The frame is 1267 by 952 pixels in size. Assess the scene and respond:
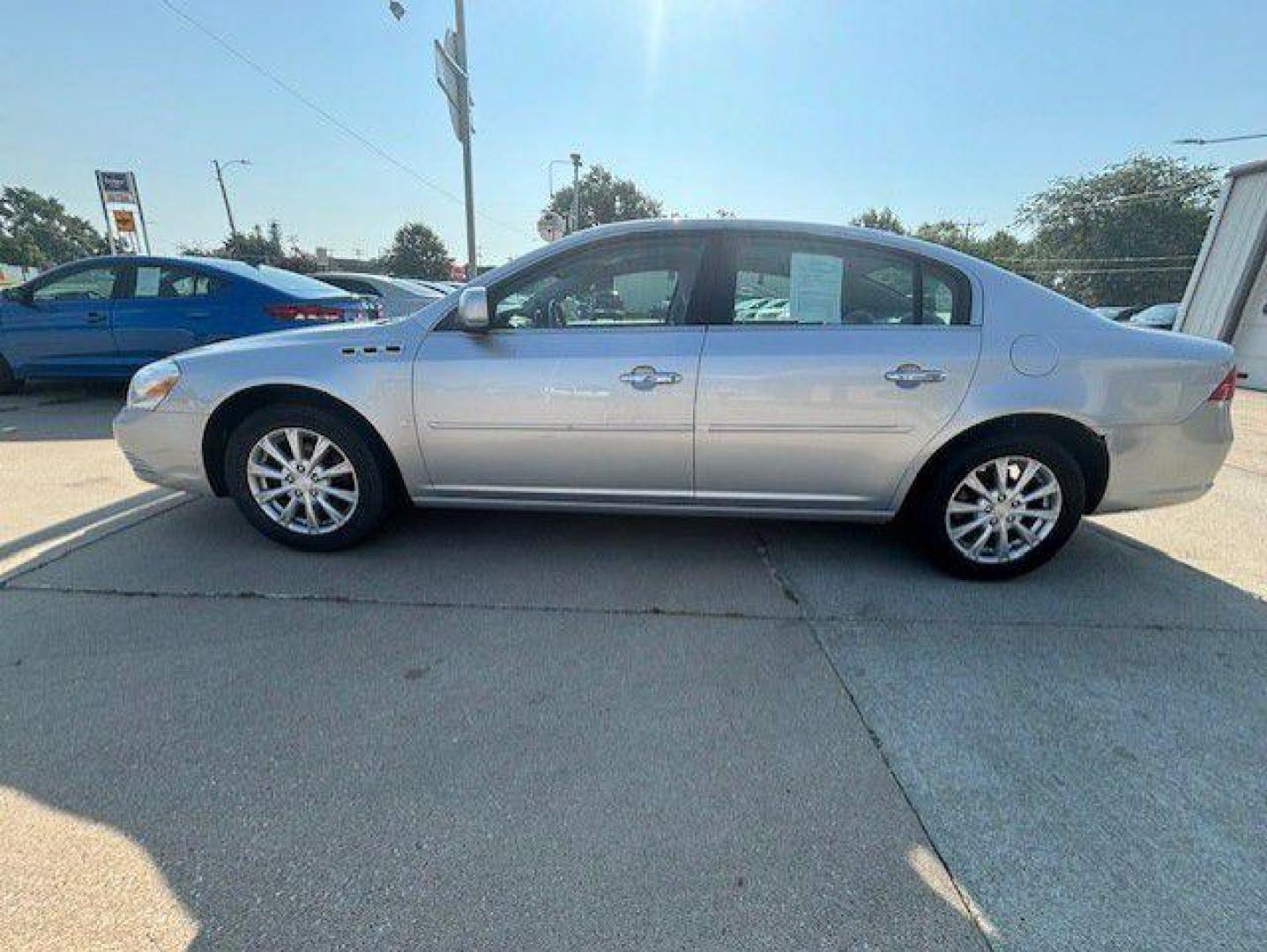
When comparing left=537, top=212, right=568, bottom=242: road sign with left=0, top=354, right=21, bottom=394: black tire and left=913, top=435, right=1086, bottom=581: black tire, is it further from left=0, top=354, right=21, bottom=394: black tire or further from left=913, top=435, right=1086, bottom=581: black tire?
left=913, top=435, right=1086, bottom=581: black tire

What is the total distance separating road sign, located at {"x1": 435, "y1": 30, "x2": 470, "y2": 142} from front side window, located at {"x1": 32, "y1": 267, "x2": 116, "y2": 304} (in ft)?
17.8

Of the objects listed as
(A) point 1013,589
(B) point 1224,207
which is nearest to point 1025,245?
(B) point 1224,207

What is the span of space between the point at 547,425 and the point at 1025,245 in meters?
59.0

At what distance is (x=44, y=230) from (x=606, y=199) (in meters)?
90.3

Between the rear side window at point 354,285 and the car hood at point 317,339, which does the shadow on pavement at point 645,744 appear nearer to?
the car hood at point 317,339

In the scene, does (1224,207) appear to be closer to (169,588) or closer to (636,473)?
(636,473)

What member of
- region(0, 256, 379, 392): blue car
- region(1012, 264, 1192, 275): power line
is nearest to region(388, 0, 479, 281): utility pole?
region(0, 256, 379, 392): blue car

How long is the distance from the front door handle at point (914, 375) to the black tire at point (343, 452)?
A: 2.47m

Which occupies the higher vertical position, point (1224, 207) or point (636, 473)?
point (1224, 207)

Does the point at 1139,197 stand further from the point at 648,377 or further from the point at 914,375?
the point at 648,377

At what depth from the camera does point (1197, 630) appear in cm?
285

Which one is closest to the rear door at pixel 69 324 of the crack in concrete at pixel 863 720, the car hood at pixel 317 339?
the car hood at pixel 317 339

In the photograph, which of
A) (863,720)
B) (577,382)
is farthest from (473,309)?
(863,720)

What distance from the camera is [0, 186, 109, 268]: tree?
88250 mm
